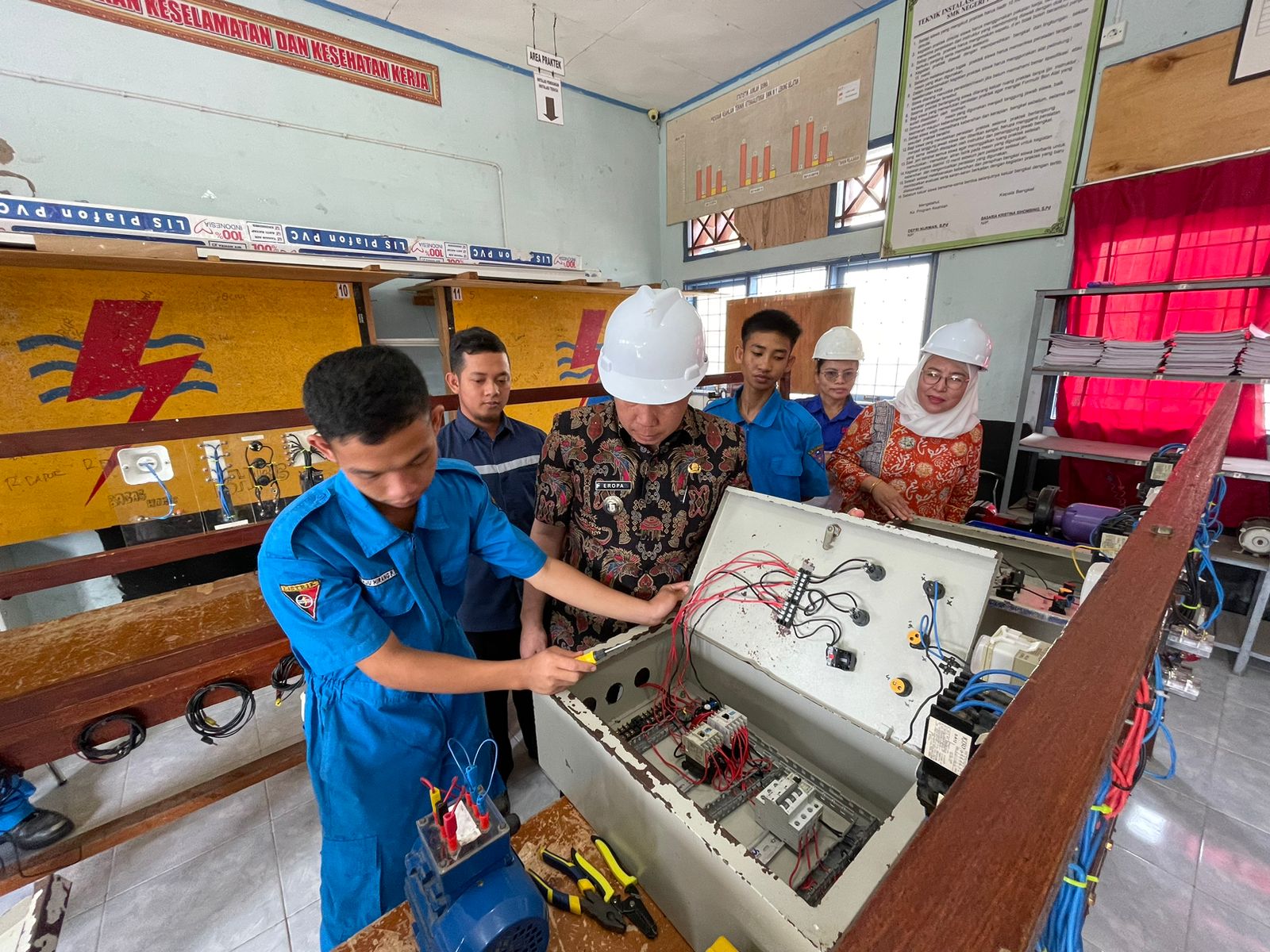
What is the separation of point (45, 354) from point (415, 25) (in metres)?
2.90

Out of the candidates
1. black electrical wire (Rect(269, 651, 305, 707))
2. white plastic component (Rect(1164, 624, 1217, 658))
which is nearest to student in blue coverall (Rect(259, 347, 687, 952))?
black electrical wire (Rect(269, 651, 305, 707))

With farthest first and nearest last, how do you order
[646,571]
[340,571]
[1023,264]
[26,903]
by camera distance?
[1023,264] → [646,571] → [26,903] → [340,571]

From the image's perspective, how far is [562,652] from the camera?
2.77 ft

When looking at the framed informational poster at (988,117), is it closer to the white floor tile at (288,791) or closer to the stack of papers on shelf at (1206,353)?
the stack of papers on shelf at (1206,353)

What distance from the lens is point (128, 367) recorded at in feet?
8.04

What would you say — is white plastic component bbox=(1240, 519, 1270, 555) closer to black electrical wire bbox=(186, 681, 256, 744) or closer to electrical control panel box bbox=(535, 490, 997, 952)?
electrical control panel box bbox=(535, 490, 997, 952)

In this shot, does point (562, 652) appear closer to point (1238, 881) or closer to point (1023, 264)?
point (1238, 881)

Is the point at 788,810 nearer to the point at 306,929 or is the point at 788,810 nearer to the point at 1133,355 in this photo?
the point at 306,929

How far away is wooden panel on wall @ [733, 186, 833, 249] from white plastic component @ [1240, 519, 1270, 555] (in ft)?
9.48

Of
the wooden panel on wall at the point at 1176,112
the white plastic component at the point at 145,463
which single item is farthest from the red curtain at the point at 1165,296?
the white plastic component at the point at 145,463

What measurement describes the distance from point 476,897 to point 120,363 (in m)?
3.12

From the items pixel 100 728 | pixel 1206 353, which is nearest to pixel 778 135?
pixel 1206 353

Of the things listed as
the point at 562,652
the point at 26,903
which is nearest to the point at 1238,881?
the point at 562,652

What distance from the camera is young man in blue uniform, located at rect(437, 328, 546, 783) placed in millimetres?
1567
